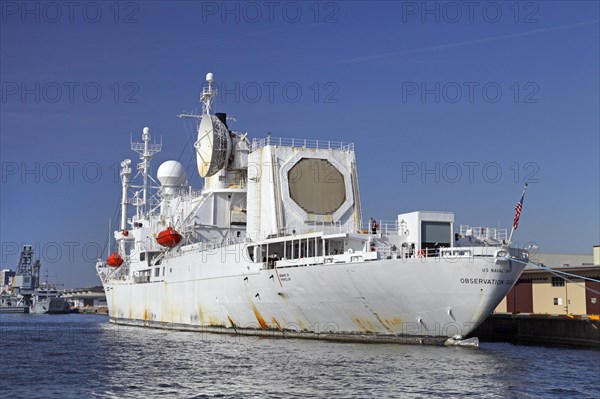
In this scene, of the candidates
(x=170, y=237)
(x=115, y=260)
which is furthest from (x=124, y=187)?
(x=170, y=237)

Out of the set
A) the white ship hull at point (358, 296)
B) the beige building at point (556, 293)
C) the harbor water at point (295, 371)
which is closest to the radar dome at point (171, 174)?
the white ship hull at point (358, 296)

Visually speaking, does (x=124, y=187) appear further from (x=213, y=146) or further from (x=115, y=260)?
(x=213, y=146)

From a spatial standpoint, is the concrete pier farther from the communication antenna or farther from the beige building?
the communication antenna

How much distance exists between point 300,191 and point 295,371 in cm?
1915

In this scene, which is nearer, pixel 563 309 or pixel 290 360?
pixel 290 360

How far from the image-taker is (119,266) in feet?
236

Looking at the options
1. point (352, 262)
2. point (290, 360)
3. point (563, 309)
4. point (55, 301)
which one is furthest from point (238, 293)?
point (55, 301)

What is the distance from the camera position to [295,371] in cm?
2939

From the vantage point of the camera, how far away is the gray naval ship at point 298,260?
36125mm

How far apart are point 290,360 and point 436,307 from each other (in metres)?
8.19

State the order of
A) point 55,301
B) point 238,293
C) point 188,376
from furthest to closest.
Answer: point 55,301, point 238,293, point 188,376

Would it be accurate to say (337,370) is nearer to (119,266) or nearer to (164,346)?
(164,346)

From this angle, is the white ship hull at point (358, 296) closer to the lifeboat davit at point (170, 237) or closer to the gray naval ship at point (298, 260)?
the gray naval ship at point (298, 260)

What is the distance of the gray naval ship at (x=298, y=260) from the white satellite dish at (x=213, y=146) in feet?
0.30
